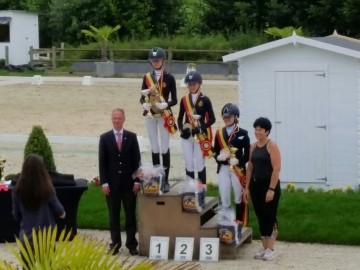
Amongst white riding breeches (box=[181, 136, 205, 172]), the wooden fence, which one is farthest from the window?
white riding breeches (box=[181, 136, 205, 172])

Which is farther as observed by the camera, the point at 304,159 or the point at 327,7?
the point at 327,7

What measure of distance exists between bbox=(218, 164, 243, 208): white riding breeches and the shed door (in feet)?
15.1

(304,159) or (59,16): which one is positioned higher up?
(59,16)

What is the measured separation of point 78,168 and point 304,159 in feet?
15.0

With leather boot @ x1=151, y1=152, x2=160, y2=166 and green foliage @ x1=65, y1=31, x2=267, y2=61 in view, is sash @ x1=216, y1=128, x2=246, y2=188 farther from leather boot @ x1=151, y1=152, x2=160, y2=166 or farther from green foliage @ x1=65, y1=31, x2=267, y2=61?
green foliage @ x1=65, y1=31, x2=267, y2=61

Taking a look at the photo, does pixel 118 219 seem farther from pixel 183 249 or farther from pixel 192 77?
pixel 192 77

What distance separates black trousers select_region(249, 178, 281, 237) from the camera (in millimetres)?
11109

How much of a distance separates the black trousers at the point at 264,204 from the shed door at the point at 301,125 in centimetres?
518

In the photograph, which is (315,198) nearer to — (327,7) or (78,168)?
(78,168)

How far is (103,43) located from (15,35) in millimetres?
5657

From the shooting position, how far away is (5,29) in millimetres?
53750

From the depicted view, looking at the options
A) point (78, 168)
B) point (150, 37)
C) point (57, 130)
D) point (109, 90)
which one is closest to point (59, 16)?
→ point (150, 37)

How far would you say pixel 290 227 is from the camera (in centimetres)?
1256

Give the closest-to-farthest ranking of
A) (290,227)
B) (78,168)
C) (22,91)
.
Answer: (290,227) < (78,168) < (22,91)
